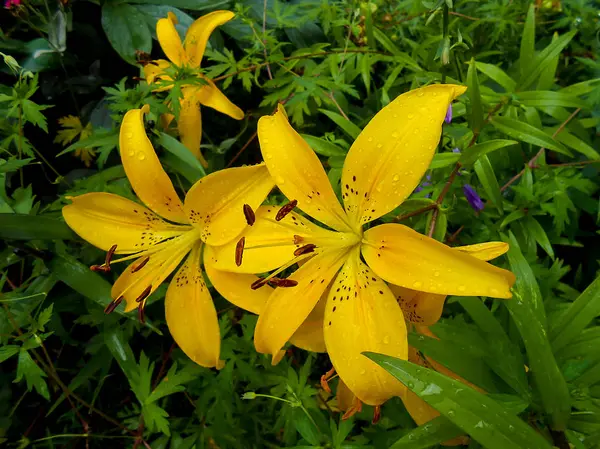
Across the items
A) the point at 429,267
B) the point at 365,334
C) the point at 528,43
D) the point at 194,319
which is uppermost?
the point at 528,43

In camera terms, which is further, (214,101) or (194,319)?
(214,101)

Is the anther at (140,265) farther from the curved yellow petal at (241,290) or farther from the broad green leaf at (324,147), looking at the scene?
the broad green leaf at (324,147)

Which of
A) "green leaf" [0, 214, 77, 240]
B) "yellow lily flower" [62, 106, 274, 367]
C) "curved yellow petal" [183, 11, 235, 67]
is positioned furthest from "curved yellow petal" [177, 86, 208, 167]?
"green leaf" [0, 214, 77, 240]

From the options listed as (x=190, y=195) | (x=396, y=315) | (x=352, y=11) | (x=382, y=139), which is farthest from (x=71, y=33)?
(x=396, y=315)

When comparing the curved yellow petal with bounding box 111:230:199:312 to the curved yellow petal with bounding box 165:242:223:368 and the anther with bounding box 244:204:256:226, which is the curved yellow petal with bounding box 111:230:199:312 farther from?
the anther with bounding box 244:204:256:226

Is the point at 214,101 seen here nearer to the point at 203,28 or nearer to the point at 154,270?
the point at 203,28

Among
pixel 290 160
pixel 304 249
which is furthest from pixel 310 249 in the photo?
pixel 290 160
